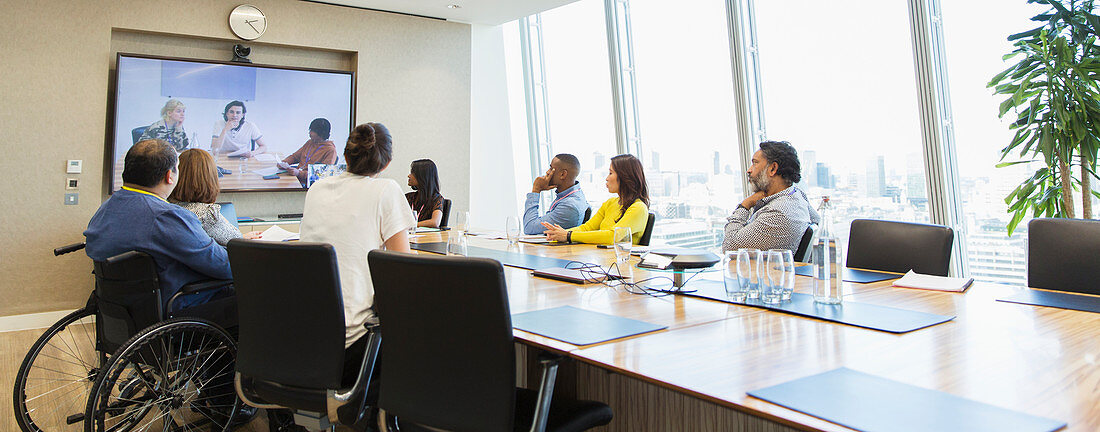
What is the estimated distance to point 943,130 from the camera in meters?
4.02

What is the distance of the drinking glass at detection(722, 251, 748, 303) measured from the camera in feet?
6.34

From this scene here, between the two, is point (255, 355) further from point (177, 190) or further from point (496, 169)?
point (496, 169)

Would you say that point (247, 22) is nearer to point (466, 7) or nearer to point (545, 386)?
point (466, 7)

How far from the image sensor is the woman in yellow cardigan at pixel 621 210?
3740mm

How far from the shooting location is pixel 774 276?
183cm

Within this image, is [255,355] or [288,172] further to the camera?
[288,172]

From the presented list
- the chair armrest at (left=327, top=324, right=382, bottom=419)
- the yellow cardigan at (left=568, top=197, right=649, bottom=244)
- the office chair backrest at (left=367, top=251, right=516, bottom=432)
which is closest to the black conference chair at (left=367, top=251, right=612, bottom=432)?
the office chair backrest at (left=367, top=251, right=516, bottom=432)

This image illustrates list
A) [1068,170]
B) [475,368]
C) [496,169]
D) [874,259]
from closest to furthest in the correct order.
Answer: [475,368] < [874,259] < [1068,170] < [496,169]

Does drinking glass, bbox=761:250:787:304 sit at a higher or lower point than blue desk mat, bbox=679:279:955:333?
higher

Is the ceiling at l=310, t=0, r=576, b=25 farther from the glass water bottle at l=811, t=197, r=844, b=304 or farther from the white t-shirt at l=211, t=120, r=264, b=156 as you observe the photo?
the glass water bottle at l=811, t=197, r=844, b=304

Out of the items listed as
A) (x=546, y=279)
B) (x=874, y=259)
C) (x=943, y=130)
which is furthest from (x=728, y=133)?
(x=546, y=279)

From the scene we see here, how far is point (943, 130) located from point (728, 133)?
1.61 m

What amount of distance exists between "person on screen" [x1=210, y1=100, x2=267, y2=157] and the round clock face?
0.59 m

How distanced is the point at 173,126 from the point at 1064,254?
579 cm
